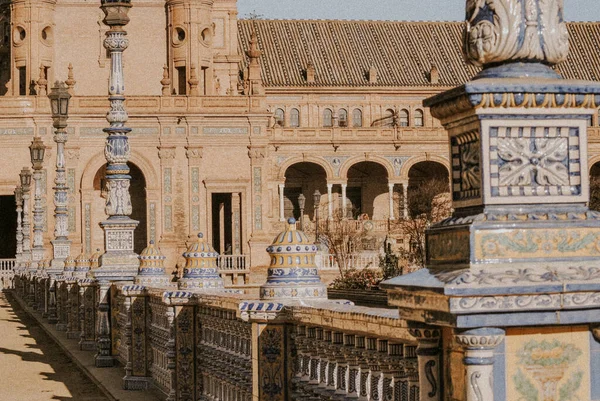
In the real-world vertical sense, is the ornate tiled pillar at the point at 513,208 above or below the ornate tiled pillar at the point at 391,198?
below

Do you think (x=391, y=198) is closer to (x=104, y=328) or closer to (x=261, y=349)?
(x=104, y=328)

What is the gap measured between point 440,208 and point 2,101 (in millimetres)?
22143

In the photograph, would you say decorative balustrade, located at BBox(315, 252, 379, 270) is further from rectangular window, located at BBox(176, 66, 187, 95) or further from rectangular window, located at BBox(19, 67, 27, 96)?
rectangular window, located at BBox(19, 67, 27, 96)

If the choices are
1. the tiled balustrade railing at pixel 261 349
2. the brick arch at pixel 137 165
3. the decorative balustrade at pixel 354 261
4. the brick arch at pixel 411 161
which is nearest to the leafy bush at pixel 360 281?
the decorative balustrade at pixel 354 261

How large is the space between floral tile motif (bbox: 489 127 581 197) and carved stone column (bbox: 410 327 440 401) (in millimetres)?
569

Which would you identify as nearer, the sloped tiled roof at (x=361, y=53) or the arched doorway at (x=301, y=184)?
the arched doorway at (x=301, y=184)

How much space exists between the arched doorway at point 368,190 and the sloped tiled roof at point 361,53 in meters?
6.73

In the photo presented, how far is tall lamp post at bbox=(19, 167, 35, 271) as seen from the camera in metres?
47.8

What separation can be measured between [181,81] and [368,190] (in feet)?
51.1

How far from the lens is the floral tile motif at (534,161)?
468 cm

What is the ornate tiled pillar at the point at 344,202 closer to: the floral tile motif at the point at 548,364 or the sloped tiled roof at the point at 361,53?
the sloped tiled roof at the point at 361,53

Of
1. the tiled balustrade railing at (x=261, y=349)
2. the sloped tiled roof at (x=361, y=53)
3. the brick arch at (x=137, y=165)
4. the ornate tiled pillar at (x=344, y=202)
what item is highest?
the sloped tiled roof at (x=361, y=53)

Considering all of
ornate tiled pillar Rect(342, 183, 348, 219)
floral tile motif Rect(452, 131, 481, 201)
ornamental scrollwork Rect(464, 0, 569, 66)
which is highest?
ornate tiled pillar Rect(342, 183, 348, 219)

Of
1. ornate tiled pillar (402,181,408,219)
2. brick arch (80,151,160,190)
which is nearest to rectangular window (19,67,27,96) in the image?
brick arch (80,151,160,190)
